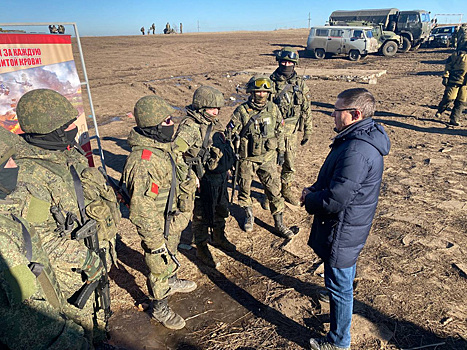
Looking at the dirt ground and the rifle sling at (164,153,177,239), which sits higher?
the rifle sling at (164,153,177,239)

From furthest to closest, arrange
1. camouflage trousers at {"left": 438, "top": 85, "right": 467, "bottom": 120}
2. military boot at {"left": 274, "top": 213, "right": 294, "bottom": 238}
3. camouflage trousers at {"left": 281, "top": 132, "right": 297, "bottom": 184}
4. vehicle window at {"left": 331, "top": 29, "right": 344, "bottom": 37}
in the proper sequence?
vehicle window at {"left": 331, "top": 29, "right": 344, "bottom": 37}, camouflage trousers at {"left": 438, "top": 85, "right": 467, "bottom": 120}, camouflage trousers at {"left": 281, "top": 132, "right": 297, "bottom": 184}, military boot at {"left": 274, "top": 213, "right": 294, "bottom": 238}

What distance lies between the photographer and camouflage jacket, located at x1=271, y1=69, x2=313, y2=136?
557 cm

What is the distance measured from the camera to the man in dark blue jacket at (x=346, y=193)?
Result: 2387mm

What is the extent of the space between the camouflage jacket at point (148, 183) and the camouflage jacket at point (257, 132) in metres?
1.77

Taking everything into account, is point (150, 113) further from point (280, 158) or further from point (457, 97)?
point (457, 97)

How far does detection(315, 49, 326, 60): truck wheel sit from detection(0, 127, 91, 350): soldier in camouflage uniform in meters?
23.8

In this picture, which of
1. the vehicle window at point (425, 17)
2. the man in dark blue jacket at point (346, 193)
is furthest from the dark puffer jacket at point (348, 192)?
the vehicle window at point (425, 17)

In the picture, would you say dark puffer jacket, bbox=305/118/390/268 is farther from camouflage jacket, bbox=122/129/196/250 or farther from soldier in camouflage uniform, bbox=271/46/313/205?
soldier in camouflage uniform, bbox=271/46/313/205

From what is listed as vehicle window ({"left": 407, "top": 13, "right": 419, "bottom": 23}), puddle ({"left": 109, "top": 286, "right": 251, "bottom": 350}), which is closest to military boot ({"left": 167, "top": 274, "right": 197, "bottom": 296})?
puddle ({"left": 109, "top": 286, "right": 251, "bottom": 350})

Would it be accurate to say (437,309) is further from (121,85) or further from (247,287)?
(121,85)

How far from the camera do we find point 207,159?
154 inches

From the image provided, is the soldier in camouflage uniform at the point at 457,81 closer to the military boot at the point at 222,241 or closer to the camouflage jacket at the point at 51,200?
the military boot at the point at 222,241

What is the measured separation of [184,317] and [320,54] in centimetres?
2301

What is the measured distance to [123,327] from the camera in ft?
10.9
